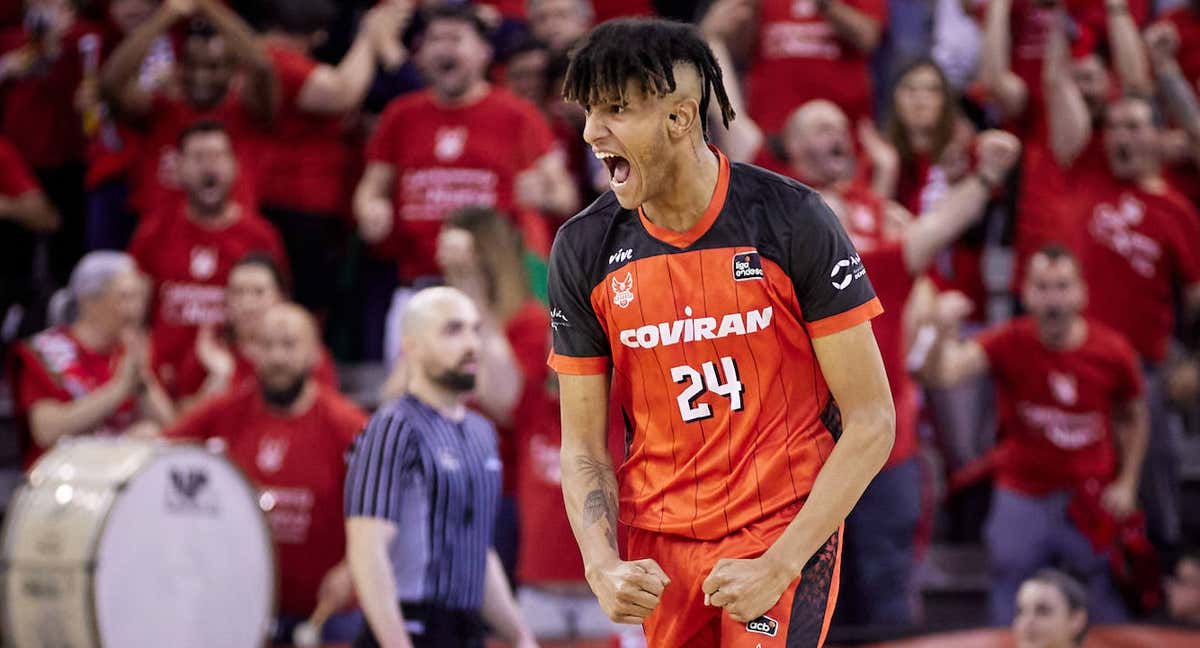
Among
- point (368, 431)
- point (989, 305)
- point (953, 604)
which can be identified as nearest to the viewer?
point (368, 431)

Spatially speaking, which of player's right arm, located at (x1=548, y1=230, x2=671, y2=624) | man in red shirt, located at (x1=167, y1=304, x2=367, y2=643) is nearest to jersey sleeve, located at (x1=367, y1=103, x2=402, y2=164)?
man in red shirt, located at (x1=167, y1=304, x2=367, y2=643)

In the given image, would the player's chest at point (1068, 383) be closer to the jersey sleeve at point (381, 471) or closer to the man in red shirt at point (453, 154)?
the man in red shirt at point (453, 154)

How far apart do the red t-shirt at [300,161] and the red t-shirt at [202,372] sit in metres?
0.91

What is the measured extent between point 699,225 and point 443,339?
229 cm

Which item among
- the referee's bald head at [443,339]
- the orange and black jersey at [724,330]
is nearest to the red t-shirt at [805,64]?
the referee's bald head at [443,339]

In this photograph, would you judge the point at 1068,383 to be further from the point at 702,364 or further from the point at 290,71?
the point at 702,364

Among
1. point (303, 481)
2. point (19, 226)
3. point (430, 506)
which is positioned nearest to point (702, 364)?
point (430, 506)

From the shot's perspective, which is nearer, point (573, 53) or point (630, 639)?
point (573, 53)

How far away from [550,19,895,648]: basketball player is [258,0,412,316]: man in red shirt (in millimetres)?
5105

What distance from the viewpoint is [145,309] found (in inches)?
317

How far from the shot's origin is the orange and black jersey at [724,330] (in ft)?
11.2

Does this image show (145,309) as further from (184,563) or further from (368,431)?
(368,431)

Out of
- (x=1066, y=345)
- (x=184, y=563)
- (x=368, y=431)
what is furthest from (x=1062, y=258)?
(x=184, y=563)

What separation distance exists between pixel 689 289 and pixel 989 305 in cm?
593
